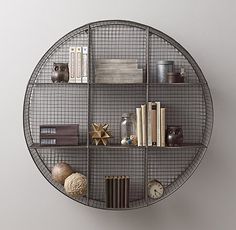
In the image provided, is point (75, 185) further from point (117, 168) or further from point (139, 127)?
point (139, 127)

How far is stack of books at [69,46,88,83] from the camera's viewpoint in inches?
107

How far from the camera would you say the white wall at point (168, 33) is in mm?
2926

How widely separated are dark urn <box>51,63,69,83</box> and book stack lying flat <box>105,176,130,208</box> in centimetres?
66

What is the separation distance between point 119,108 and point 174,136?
439 millimetres

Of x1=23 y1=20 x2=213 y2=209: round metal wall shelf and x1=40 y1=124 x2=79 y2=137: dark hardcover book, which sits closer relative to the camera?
x1=40 y1=124 x2=79 y2=137: dark hardcover book

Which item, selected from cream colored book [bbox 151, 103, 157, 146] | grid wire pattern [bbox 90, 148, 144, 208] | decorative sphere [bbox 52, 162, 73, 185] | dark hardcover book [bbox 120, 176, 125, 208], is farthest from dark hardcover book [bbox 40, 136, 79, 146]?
cream colored book [bbox 151, 103, 157, 146]

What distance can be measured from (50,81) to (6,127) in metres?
0.41

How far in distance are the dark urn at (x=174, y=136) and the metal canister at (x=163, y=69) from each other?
30 cm

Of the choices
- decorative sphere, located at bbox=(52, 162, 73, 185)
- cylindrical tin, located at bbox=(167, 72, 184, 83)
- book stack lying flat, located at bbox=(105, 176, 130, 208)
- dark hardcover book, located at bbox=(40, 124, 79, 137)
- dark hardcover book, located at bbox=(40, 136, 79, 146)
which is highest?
cylindrical tin, located at bbox=(167, 72, 184, 83)

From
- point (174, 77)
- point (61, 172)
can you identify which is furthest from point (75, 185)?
point (174, 77)

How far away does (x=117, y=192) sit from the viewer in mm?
2707

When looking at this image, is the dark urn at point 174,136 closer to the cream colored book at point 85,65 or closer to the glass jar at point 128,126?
the glass jar at point 128,126

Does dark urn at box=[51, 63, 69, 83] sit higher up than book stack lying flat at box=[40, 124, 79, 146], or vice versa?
dark urn at box=[51, 63, 69, 83]

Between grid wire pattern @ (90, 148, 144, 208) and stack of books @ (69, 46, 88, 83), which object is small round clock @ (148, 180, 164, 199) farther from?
stack of books @ (69, 46, 88, 83)
